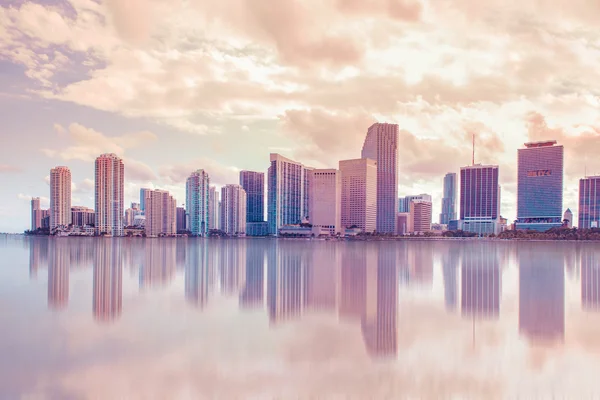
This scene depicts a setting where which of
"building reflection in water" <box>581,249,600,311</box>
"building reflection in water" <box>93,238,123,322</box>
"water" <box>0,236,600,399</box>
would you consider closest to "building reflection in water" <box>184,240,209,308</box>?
"water" <box>0,236,600,399</box>

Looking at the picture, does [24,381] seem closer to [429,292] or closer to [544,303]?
[429,292]

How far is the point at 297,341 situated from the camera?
74.2 feet

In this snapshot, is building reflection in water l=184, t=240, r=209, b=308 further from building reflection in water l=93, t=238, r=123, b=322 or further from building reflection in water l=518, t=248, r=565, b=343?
building reflection in water l=518, t=248, r=565, b=343

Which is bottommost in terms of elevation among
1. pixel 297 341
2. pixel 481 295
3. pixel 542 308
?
pixel 481 295

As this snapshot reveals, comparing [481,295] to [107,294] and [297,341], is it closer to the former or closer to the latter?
[297,341]

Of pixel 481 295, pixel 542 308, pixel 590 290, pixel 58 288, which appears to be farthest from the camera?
pixel 590 290

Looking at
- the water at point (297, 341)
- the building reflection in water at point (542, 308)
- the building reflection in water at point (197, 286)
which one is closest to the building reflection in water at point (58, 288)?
the water at point (297, 341)

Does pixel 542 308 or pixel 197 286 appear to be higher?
A: pixel 542 308

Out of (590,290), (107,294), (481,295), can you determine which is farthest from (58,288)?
(590,290)

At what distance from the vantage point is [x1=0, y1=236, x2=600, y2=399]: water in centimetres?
1703

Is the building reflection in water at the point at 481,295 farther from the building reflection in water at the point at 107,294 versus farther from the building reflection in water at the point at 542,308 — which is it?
the building reflection in water at the point at 107,294

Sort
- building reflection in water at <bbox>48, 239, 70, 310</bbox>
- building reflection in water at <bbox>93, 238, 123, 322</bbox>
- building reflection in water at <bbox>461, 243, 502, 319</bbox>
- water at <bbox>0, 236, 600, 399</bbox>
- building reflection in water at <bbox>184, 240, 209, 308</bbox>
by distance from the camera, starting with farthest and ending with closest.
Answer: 1. building reflection in water at <bbox>184, 240, 209, 308</bbox>
2. building reflection in water at <bbox>48, 239, 70, 310</bbox>
3. building reflection in water at <bbox>461, 243, 502, 319</bbox>
4. building reflection in water at <bbox>93, 238, 123, 322</bbox>
5. water at <bbox>0, 236, 600, 399</bbox>

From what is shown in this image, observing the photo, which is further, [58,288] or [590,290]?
[590,290]

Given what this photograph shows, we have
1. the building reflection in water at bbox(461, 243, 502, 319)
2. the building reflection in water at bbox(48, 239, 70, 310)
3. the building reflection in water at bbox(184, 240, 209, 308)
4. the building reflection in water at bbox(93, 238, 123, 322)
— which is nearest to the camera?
the building reflection in water at bbox(93, 238, 123, 322)
